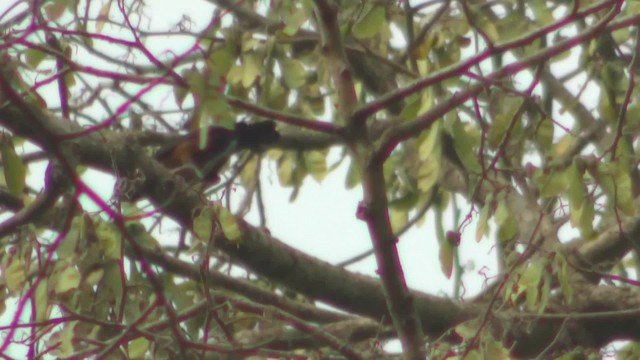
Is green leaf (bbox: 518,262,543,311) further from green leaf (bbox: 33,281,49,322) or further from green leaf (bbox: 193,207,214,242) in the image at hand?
green leaf (bbox: 33,281,49,322)

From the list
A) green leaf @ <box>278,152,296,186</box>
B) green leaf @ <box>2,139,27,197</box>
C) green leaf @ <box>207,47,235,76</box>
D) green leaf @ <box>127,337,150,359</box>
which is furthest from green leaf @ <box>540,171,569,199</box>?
green leaf @ <box>278,152,296,186</box>

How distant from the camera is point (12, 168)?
263 cm

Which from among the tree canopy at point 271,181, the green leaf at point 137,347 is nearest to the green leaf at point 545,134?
the tree canopy at point 271,181

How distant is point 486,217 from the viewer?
3217mm

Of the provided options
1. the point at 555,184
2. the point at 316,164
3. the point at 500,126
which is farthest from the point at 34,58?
the point at 316,164

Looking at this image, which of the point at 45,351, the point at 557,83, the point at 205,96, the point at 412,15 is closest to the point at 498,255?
the point at 412,15

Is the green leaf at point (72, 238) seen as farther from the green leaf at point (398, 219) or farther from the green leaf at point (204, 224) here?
the green leaf at point (398, 219)

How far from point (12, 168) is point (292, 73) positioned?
1176mm

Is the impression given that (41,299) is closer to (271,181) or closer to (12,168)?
(12,168)

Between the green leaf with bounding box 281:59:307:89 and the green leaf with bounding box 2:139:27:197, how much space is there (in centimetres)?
114

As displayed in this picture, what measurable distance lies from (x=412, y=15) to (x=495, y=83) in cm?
163

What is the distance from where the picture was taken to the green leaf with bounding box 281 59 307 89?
3.65m

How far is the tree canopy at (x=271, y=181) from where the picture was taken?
266 cm

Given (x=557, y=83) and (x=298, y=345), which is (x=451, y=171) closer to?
(x=557, y=83)
